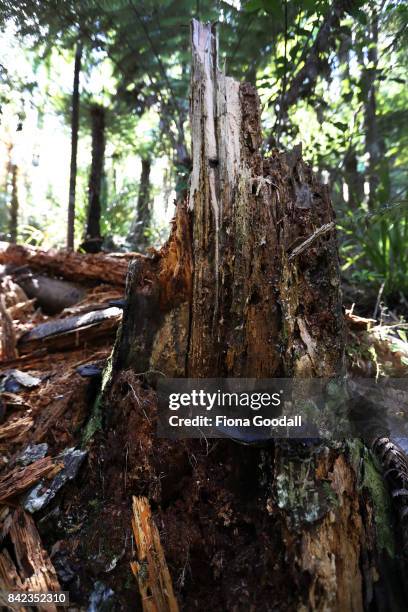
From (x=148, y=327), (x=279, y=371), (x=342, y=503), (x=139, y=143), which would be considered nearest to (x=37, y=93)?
(x=139, y=143)

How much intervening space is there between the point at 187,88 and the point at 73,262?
2.31m

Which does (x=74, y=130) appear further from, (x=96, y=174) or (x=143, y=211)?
(x=143, y=211)

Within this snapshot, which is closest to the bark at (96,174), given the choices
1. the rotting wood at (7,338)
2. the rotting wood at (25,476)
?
the rotting wood at (7,338)

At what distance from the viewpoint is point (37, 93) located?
401 centimetres

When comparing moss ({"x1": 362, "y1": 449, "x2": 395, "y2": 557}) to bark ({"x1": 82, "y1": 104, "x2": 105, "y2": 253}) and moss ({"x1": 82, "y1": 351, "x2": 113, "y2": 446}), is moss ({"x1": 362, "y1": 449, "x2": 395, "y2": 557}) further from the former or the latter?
bark ({"x1": 82, "y1": 104, "x2": 105, "y2": 253})

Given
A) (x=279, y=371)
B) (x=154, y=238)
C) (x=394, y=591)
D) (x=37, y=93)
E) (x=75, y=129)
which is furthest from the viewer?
(x=154, y=238)

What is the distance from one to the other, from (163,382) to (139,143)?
Result: 5030 mm

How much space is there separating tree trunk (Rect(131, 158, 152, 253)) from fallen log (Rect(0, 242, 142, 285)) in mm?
1797

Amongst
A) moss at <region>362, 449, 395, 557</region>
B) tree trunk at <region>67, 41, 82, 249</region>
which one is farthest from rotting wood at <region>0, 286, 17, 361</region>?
moss at <region>362, 449, 395, 557</region>

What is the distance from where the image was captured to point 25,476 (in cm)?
167

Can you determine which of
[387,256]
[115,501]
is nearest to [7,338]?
[115,501]

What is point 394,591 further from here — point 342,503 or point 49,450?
point 49,450

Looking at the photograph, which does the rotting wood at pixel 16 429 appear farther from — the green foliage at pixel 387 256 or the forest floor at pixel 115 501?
the green foliage at pixel 387 256

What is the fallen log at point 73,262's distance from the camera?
343 centimetres
